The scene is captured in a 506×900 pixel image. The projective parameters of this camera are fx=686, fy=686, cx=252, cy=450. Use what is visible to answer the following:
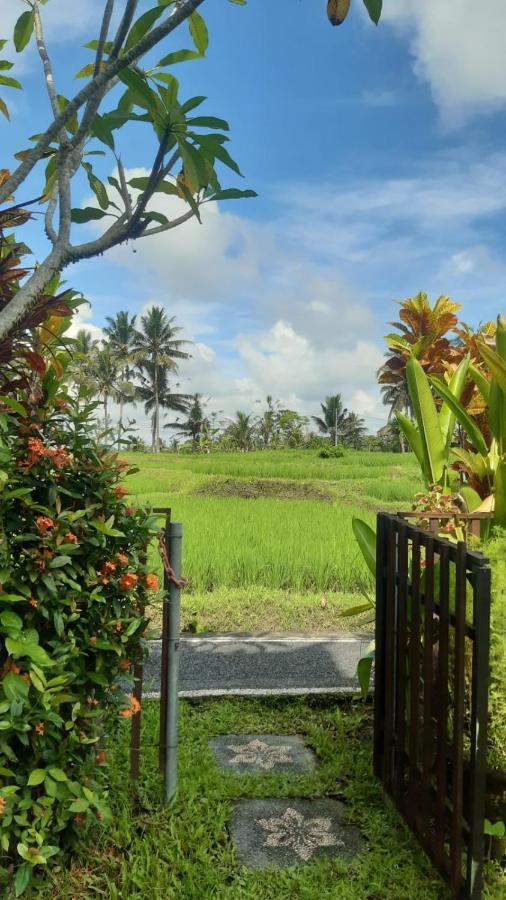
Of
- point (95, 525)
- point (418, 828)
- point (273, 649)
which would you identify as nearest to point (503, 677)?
point (418, 828)

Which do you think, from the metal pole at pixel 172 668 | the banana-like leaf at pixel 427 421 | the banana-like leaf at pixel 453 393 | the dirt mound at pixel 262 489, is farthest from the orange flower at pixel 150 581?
the dirt mound at pixel 262 489

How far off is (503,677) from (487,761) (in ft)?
0.91

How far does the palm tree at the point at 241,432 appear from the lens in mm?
33562

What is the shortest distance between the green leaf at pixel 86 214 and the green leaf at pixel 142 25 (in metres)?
0.40

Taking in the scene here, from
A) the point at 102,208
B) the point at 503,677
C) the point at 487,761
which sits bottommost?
the point at 487,761

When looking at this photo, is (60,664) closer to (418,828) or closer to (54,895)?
(54,895)

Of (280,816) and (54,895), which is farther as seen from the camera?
(280,816)

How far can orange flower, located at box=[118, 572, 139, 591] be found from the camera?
2.07m

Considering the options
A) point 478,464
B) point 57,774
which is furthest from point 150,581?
point 478,464

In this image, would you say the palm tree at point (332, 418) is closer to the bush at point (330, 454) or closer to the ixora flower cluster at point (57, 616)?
the bush at point (330, 454)

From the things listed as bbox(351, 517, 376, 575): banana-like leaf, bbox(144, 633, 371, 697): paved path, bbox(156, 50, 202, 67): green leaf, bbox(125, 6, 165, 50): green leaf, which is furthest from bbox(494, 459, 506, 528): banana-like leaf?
bbox(125, 6, 165, 50): green leaf

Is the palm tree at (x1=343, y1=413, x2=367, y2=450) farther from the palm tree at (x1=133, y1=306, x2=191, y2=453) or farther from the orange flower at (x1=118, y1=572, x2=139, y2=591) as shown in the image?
the orange flower at (x1=118, y1=572, x2=139, y2=591)

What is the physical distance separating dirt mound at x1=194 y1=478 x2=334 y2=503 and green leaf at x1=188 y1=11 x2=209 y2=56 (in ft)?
41.2

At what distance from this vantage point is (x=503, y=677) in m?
2.16
